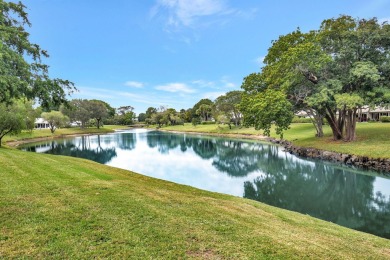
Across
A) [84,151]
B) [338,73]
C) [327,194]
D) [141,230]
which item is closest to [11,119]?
[84,151]

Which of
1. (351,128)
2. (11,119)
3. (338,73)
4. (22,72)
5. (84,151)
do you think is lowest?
(84,151)

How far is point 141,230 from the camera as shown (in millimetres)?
4758

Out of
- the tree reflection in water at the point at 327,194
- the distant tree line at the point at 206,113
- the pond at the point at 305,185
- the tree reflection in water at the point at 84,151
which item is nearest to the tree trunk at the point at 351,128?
the pond at the point at 305,185

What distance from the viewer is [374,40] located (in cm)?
2214

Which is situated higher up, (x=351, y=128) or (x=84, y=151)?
(x=351, y=128)

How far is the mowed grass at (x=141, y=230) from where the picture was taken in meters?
4.04

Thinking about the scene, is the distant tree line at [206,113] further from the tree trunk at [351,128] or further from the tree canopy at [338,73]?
the tree trunk at [351,128]

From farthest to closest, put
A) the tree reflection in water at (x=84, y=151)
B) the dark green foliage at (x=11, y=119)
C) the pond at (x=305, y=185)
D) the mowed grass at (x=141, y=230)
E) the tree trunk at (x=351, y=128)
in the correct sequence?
the tree reflection in water at (x=84, y=151) → the tree trunk at (x=351, y=128) → the dark green foliage at (x=11, y=119) → the pond at (x=305, y=185) → the mowed grass at (x=141, y=230)

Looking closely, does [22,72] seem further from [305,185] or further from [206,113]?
[206,113]

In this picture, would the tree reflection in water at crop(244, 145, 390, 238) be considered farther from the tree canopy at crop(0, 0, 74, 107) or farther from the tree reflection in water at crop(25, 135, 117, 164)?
the tree reflection in water at crop(25, 135, 117, 164)

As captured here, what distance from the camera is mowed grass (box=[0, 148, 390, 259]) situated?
4039mm

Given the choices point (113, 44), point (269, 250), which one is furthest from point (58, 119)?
point (269, 250)

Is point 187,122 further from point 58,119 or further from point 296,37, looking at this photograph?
point 296,37

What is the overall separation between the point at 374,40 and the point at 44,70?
2637 cm
